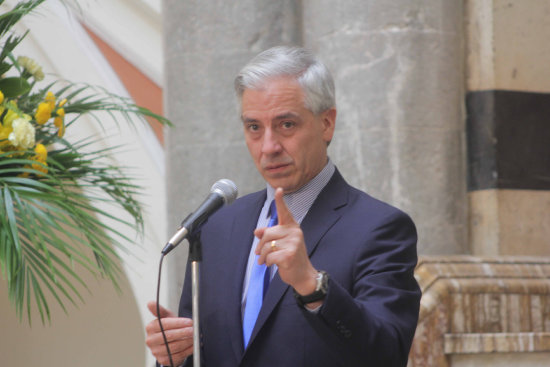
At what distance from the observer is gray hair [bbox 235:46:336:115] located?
2.19 metres

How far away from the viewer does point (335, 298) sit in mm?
1848

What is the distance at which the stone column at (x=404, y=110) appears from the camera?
384 cm

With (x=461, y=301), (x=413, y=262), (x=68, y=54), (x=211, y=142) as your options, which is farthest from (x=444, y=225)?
(x=68, y=54)

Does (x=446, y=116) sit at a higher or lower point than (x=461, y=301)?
higher

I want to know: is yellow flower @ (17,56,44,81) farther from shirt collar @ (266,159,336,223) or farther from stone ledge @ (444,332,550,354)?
stone ledge @ (444,332,550,354)

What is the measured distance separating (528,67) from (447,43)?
1.21 ft

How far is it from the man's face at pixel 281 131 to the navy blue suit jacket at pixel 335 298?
0.36 feet

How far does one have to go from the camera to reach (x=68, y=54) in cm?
557

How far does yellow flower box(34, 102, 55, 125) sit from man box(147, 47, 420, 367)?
38.2 inches

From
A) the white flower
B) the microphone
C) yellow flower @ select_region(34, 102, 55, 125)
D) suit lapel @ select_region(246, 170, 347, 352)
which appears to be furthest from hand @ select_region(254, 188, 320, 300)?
yellow flower @ select_region(34, 102, 55, 125)

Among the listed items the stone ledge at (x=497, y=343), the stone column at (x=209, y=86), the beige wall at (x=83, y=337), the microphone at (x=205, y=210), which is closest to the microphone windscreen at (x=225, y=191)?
the microphone at (x=205, y=210)

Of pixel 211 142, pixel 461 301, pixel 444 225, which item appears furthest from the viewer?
pixel 211 142

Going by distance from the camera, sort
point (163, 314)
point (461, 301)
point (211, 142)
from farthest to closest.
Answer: point (211, 142) < point (461, 301) < point (163, 314)

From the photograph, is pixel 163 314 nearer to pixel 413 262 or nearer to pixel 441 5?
pixel 413 262
